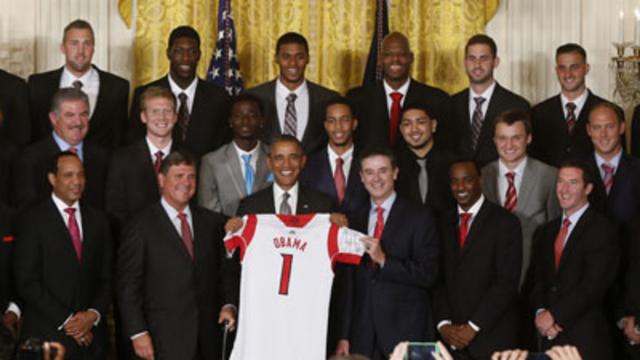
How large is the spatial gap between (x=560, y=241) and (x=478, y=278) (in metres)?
0.58

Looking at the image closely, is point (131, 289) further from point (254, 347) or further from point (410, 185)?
point (410, 185)

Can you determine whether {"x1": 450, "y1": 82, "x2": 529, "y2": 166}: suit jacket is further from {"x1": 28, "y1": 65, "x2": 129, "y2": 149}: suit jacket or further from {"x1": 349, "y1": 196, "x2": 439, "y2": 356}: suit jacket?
{"x1": 28, "y1": 65, "x2": 129, "y2": 149}: suit jacket

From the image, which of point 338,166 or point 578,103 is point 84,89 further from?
point 578,103

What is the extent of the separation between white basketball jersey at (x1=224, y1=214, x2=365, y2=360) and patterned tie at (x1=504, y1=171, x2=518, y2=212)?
1.29 meters

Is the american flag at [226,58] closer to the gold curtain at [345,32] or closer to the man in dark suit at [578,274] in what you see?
the gold curtain at [345,32]

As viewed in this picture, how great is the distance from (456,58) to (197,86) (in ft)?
8.06

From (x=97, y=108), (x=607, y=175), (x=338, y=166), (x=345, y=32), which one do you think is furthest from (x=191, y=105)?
(x=607, y=175)

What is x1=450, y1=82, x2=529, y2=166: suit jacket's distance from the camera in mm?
8102

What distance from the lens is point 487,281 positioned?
7133 mm

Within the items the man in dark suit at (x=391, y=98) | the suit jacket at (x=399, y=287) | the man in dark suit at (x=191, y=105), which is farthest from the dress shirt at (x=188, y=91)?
the suit jacket at (x=399, y=287)

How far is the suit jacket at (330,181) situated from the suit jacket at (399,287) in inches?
16.8

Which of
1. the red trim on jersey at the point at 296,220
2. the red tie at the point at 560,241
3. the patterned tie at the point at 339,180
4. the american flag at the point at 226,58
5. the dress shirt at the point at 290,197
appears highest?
the american flag at the point at 226,58

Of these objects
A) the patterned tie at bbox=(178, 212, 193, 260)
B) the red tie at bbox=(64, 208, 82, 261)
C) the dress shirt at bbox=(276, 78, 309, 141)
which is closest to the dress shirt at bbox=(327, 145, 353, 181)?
the dress shirt at bbox=(276, 78, 309, 141)

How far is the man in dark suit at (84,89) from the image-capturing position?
8.12m
